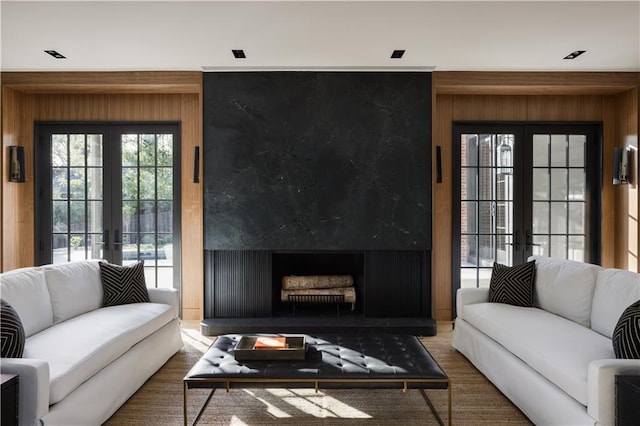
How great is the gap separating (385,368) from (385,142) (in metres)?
2.64

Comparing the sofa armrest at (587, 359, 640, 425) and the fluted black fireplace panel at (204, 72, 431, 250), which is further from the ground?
the fluted black fireplace panel at (204, 72, 431, 250)

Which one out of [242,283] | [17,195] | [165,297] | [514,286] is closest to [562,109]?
[514,286]

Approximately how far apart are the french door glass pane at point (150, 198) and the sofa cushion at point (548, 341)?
345 centimetres

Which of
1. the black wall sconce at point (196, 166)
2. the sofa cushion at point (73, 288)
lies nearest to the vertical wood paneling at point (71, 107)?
the black wall sconce at point (196, 166)

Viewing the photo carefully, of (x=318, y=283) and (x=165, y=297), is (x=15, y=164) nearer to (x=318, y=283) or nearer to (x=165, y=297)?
(x=165, y=297)

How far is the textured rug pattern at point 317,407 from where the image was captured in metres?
2.56

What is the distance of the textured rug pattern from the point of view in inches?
101

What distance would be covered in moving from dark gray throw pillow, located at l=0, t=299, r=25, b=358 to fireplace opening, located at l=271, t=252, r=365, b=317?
2.63 meters

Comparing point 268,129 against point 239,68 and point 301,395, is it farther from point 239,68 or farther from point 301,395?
point 301,395

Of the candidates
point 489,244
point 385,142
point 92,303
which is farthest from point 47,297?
point 489,244

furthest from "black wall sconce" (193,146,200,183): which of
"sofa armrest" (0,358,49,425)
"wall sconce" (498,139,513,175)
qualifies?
"wall sconce" (498,139,513,175)

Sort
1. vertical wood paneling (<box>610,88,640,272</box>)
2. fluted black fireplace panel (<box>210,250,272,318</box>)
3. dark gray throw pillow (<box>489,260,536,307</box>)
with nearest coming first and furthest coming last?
dark gray throw pillow (<box>489,260,536,307</box>)
fluted black fireplace panel (<box>210,250,272,318</box>)
vertical wood paneling (<box>610,88,640,272</box>)

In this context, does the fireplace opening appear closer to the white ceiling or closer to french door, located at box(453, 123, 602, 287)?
french door, located at box(453, 123, 602, 287)

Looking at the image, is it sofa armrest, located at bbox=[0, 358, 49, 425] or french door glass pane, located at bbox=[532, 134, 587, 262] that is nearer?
sofa armrest, located at bbox=[0, 358, 49, 425]
